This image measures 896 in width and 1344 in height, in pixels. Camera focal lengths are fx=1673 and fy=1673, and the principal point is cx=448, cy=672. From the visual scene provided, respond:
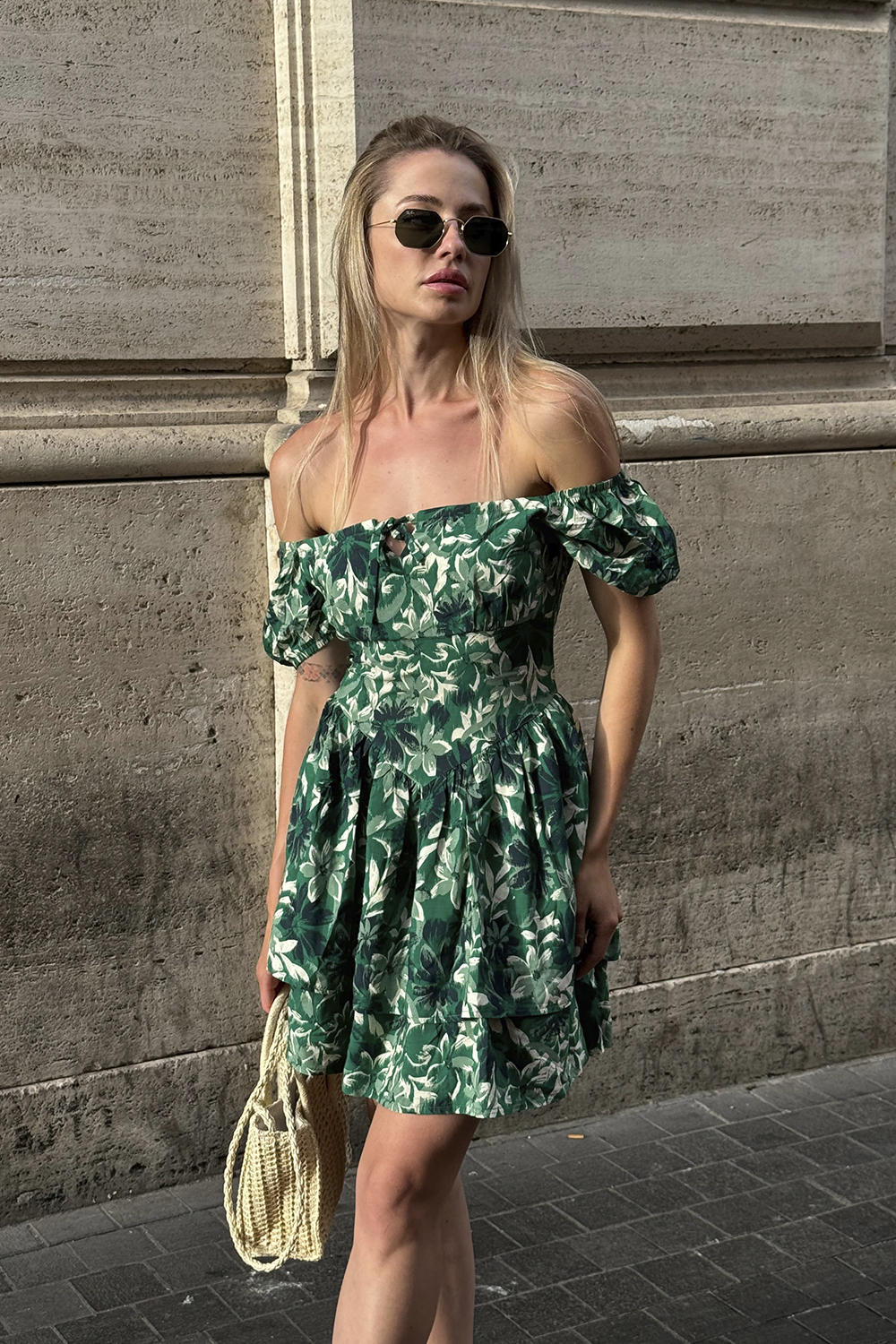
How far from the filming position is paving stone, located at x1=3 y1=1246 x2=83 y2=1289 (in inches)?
146

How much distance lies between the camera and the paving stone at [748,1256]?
3.65 metres

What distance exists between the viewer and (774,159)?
4.68 m

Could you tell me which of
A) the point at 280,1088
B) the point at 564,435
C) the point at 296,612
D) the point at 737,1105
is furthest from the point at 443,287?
the point at 737,1105

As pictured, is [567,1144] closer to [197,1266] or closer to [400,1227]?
[197,1266]

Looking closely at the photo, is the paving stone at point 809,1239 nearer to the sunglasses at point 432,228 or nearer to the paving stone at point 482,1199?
the paving stone at point 482,1199

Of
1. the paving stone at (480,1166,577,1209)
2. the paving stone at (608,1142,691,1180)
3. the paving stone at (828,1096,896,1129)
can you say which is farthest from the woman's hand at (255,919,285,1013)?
the paving stone at (828,1096,896,1129)

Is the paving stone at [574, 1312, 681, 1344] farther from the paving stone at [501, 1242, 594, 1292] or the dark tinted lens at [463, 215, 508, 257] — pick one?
the dark tinted lens at [463, 215, 508, 257]

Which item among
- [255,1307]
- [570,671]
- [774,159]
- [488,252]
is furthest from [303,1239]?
[774,159]

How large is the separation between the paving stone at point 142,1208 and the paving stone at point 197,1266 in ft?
0.72

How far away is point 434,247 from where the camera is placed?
8.93 ft

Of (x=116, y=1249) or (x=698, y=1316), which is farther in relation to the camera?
(x=116, y=1249)

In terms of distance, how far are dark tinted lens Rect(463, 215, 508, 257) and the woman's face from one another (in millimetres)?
12

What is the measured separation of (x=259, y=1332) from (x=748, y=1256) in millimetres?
1094

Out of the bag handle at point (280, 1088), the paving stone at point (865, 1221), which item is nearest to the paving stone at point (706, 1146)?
the paving stone at point (865, 1221)
